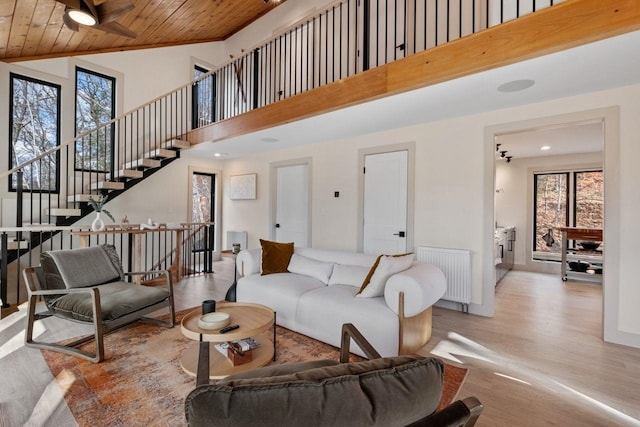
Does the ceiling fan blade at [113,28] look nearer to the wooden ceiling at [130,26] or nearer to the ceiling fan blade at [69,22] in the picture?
the ceiling fan blade at [69,22]

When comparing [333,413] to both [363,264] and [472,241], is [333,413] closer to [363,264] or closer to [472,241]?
[363,264]

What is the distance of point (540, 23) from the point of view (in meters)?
2.29

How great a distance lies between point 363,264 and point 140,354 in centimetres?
222

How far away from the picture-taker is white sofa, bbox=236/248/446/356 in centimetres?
246

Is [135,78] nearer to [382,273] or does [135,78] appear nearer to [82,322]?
[82,322]

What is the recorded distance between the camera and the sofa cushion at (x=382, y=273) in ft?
8.93

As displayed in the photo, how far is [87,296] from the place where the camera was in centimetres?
270

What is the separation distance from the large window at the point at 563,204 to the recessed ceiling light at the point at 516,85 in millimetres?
4587

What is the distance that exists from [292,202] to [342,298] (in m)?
3.44

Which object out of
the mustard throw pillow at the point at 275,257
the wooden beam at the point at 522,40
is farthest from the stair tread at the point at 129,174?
the wooden beam at the point at 522,40

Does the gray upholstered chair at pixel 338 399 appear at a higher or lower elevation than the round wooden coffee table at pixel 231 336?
higher

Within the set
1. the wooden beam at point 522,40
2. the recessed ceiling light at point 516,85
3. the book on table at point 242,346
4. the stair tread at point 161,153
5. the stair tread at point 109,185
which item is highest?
the wooden beam at point 522,40

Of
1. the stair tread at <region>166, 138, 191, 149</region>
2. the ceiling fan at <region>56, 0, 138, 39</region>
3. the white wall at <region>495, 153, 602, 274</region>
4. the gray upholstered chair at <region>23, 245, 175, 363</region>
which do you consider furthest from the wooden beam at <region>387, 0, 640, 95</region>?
the white wall at <region>495, 153, 602, 274</region>

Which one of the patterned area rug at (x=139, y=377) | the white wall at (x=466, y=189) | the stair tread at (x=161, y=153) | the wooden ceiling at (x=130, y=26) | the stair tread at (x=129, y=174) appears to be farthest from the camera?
the stair tread at (x=161, y=153)
